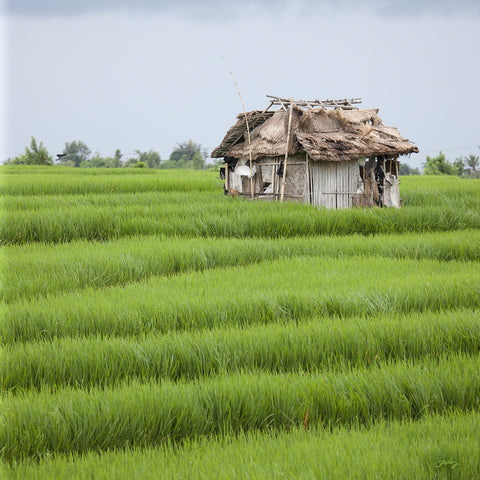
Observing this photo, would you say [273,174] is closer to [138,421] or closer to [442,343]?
[442,343]

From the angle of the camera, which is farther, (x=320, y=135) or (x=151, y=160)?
(x=151, y=160)

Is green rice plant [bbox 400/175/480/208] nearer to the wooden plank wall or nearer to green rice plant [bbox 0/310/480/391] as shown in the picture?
the wooden plank wall

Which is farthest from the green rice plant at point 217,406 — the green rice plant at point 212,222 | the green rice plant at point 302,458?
the green rice plant at point 212,222

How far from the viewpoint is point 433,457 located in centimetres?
240

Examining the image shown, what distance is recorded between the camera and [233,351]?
3865mm

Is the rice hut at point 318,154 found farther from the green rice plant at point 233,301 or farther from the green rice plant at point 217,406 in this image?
the green rice plant at point 217,406

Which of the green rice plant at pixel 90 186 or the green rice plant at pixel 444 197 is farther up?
the green rice plant at pixel 90 186

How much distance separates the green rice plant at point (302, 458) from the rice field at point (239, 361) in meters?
0.01

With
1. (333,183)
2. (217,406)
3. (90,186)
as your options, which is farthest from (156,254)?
(90,186)

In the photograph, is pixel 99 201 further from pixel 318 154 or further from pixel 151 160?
pixel 151 160

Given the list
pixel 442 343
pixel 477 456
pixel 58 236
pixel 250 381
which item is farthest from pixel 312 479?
pixel 58 236

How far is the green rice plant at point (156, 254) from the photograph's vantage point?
6.21 meters

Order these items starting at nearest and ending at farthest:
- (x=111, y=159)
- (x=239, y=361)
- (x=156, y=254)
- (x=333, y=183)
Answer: (x=239, y=361)
(x=156, y=254)
(x=333, y=183)
(x=111, y=159)

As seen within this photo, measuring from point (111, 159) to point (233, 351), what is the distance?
190 ft
